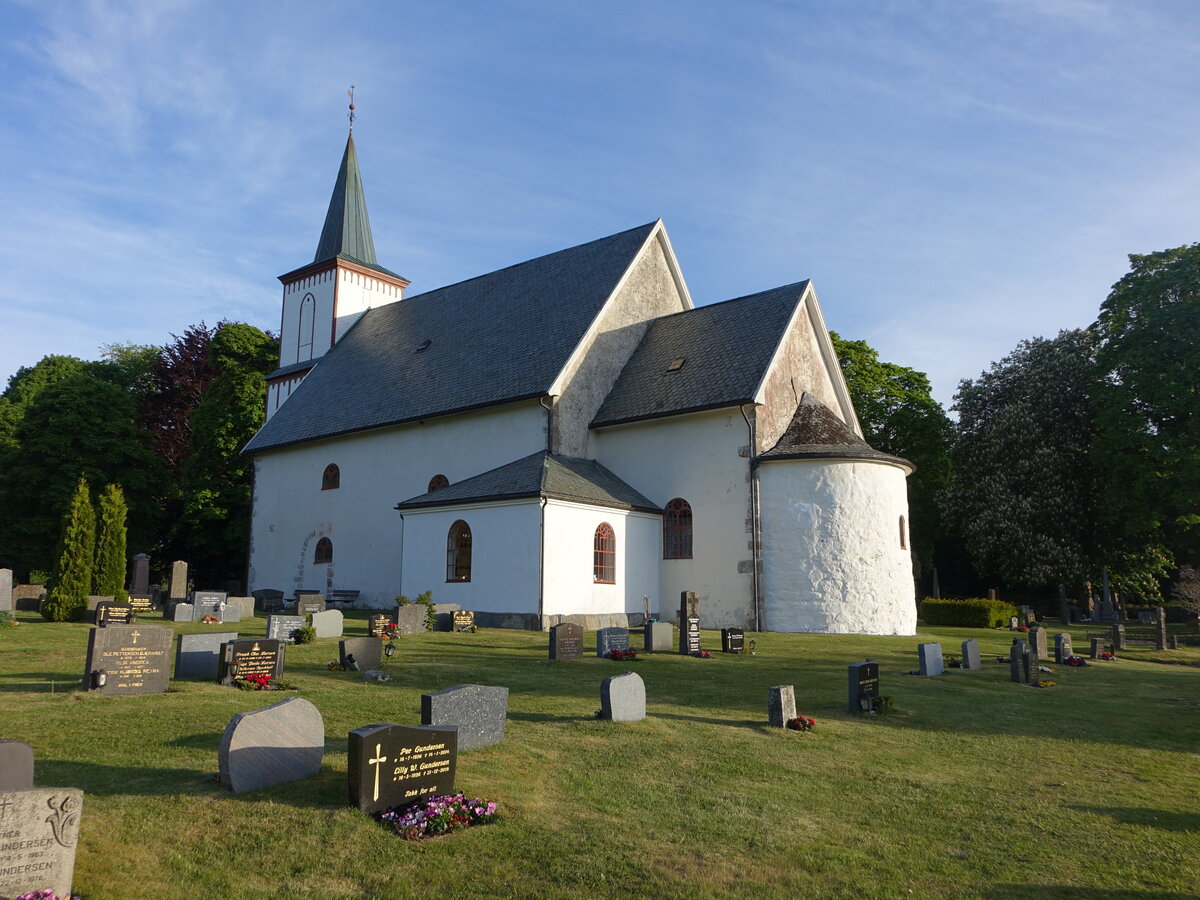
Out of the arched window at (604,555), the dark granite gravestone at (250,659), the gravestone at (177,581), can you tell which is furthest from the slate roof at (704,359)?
the dark granite gravestone at (250,659)

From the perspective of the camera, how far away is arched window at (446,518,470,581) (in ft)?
76.4

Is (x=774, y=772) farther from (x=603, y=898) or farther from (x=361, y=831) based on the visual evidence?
(x=361, y=831)

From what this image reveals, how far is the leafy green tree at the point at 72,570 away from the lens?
21.2m

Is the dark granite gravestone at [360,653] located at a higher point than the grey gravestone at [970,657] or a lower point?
higher

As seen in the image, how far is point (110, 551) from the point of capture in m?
22.8

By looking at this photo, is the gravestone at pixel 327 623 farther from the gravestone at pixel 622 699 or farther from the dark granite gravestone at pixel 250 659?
the gravestone at pixel 622 699

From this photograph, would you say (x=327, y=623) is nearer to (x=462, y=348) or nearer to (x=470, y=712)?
(x=470, y=712)

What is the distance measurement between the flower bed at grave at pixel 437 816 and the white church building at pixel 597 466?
48.9 ft

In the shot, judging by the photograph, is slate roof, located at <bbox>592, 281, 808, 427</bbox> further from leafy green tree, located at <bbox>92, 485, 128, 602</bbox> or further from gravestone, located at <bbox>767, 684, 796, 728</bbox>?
gravestone, located at <bbox>767, 684, 796, 728</bbox>

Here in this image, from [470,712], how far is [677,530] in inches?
674

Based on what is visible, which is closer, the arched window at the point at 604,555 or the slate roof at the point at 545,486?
the slate roof at the point at 545,486

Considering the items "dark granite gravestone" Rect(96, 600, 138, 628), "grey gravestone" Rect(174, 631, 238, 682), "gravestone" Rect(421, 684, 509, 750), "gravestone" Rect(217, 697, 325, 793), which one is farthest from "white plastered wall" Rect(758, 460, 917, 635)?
"gravestone" Rect(217, 697, 325, 793)

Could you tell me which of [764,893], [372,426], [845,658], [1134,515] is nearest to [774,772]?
[764,893]

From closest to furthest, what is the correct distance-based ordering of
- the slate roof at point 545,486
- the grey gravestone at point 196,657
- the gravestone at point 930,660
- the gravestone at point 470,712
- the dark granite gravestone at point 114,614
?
1. the gravestone at point 470,712
2. the grey gravestone at point 196,657
3. the gravestone at point 930,660
4. the dark granite gravestone at point 114,614
5. the slate roof at point 545,486
